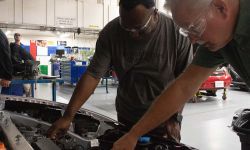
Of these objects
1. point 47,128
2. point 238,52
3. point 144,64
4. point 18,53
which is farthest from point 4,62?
point 238,52

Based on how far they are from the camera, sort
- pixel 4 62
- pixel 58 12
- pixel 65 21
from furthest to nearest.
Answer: pixel 65 21 → pixel 58 12 → pixel 4 62

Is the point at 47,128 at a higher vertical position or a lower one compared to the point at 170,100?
lower

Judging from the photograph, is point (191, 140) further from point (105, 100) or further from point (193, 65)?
point (105, 100)

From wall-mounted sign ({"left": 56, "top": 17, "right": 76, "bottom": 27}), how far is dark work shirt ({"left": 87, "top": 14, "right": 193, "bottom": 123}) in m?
10.3

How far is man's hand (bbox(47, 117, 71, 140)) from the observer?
1.54 meters

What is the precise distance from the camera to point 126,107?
1.75 m

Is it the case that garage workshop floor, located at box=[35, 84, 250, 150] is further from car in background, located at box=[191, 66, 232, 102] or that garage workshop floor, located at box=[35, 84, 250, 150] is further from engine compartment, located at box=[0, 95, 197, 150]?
engine compartment, located at box=[0, 95, 197, 150]

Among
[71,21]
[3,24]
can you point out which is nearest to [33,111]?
[3,24]

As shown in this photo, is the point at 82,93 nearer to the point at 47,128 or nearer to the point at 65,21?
the point at 47,128

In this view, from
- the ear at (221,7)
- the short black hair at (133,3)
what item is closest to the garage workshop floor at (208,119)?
the short black hair at (133,3)

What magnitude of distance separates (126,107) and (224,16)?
3.32ft

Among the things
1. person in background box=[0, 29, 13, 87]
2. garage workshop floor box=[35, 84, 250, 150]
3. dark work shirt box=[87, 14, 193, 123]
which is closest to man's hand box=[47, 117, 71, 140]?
dark work shirt box=[87, 14, 193, 123]

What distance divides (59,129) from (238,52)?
1037 mm

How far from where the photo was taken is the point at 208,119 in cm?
509
